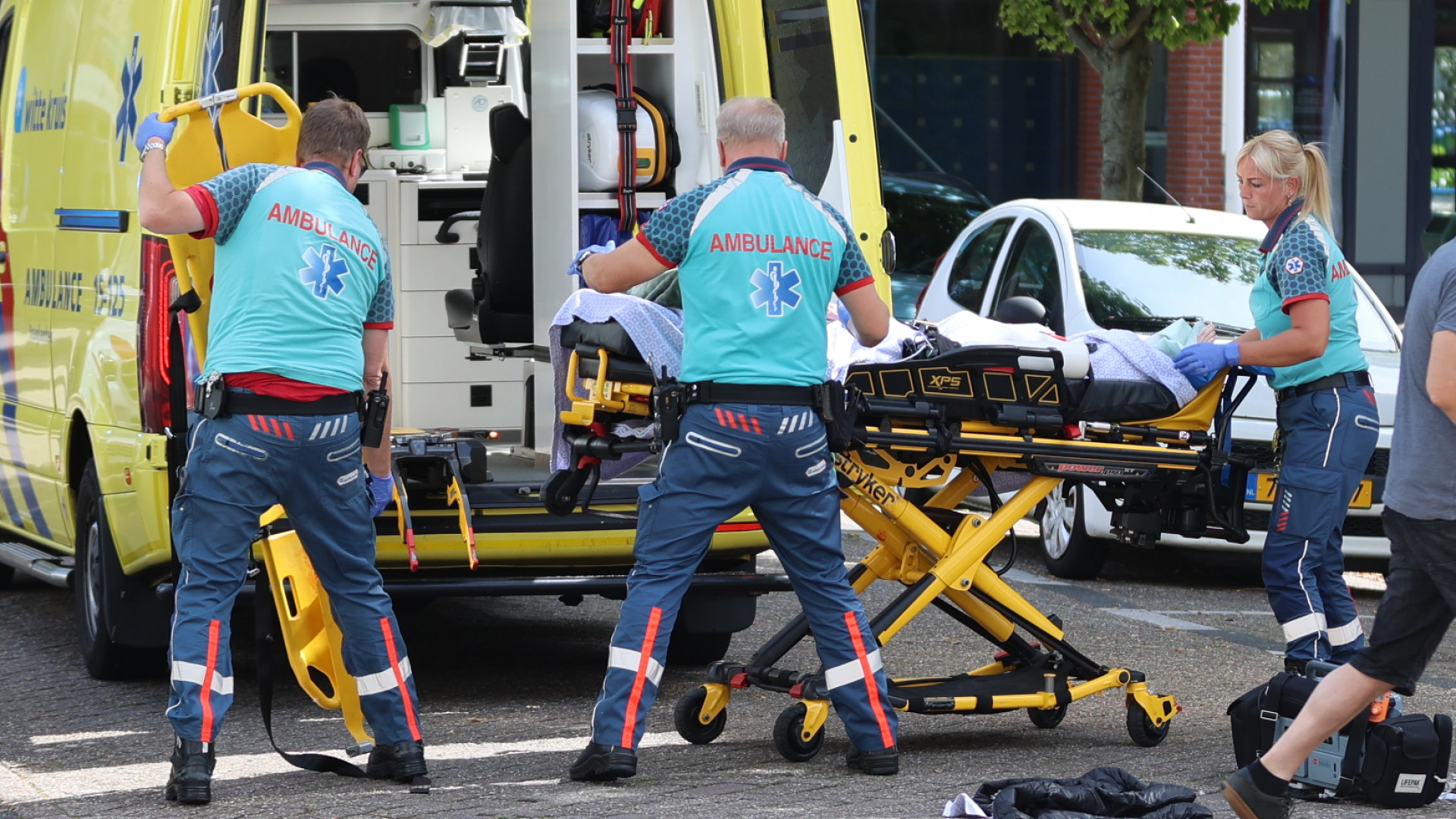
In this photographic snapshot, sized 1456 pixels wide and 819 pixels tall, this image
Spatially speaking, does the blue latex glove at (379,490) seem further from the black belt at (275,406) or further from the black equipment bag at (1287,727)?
the black equipment bag at (1287,727)

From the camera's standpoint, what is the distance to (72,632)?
8461 mm

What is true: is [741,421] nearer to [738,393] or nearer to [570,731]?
[738,393]

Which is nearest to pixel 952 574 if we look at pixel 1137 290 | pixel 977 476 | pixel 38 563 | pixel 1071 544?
pixel 977 476

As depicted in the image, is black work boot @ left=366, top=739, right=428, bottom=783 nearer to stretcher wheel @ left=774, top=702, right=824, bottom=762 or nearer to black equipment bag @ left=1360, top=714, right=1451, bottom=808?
stretcher wheel @ left=774, top=702, right=824, bottom=762

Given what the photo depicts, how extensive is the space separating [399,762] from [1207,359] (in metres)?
2.51

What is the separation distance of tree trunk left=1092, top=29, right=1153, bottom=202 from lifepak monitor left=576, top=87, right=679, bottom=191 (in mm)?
7987

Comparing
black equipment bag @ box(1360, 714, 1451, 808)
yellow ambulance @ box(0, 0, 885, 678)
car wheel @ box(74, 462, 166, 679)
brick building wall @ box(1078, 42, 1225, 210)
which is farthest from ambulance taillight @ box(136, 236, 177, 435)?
brick building wall @ box(1078, 42, 1225, 210)

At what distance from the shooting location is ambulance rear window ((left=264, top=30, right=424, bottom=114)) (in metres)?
9.58

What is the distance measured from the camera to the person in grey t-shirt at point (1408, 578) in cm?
496

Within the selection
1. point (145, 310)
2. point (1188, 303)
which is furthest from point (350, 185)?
point (1188, 303)

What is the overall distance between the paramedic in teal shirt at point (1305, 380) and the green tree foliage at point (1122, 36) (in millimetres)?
8357

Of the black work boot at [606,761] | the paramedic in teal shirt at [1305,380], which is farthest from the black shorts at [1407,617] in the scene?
the black work boot at [606,761]

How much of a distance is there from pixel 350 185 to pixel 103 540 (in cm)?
188

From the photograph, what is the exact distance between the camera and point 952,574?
6043 mm
